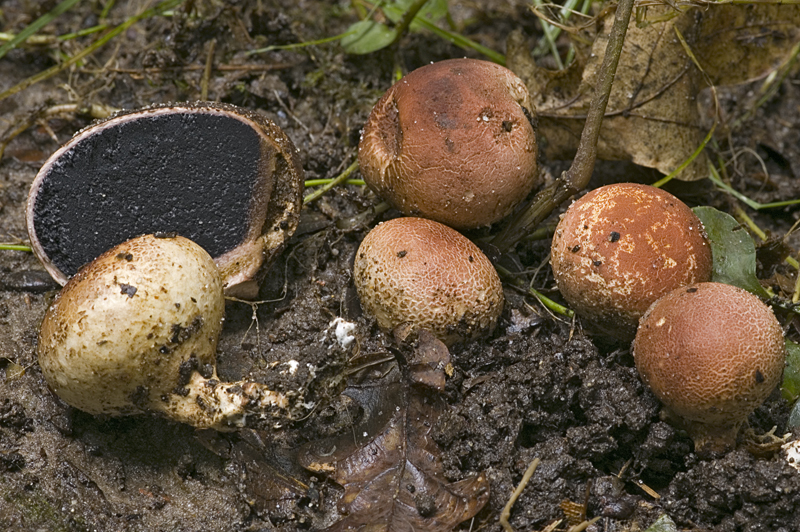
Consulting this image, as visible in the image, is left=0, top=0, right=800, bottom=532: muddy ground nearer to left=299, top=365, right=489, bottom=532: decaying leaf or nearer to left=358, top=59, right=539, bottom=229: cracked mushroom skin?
left=299, top=365, right=489, bottom=532: decaying leaf

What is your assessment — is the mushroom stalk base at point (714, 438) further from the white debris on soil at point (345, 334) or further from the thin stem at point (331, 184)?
the thin stem at point (331, 184)

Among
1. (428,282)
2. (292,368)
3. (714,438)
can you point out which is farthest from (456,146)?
(714,438)

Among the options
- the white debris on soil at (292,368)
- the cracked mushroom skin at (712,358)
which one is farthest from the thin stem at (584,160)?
the white debris on soil at (292,368)

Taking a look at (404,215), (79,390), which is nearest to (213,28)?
(404,215)

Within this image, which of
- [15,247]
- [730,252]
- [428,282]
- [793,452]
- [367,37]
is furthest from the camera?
[367,37]

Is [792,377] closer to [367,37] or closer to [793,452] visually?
[793,452]
